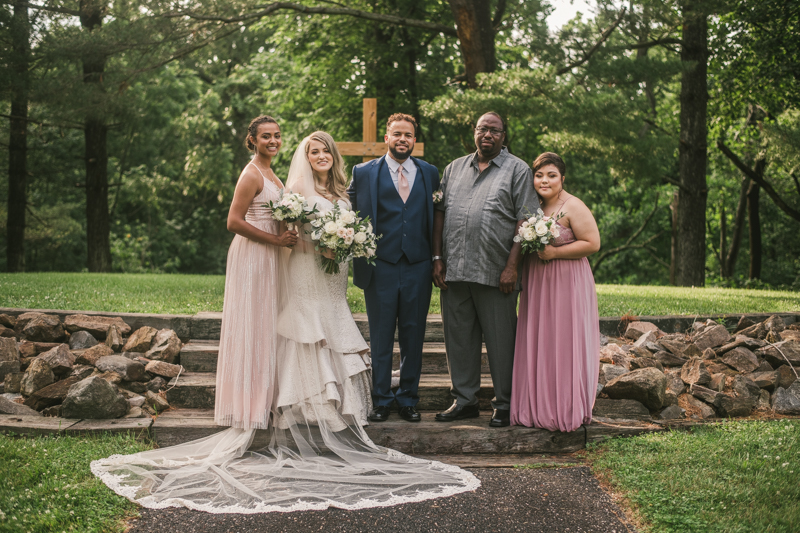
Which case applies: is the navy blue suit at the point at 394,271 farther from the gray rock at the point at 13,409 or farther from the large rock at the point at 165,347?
the gray rock at the point at 13,409

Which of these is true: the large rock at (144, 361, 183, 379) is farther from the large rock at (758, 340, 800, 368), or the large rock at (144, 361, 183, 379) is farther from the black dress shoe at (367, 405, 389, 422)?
the large rock at (758, 340, 800, 368)

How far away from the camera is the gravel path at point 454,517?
342cm

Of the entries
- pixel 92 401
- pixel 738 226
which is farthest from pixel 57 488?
pixel 738 226

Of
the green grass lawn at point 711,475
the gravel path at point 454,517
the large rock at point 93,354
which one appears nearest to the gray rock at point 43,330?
the large rock at point 93,354

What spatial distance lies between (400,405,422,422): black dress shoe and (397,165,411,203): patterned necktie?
5.30 ft

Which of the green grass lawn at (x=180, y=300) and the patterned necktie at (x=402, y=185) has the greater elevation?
the patterned necktie at (x=402, y=185)

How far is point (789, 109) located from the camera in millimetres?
13812

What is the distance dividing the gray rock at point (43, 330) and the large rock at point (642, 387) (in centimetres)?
508

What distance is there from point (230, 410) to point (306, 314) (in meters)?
0.88

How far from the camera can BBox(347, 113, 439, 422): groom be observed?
477 centimetres

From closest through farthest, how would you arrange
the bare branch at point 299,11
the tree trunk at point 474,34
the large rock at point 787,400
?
the large rock at point 787,400
the bare branch at point 299,11
the tree trunk at point 474,34

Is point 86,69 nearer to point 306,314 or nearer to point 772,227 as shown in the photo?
point 306,314

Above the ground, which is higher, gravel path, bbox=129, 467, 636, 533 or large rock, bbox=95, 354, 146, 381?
large rock, bbox=95, 354, 146, 381

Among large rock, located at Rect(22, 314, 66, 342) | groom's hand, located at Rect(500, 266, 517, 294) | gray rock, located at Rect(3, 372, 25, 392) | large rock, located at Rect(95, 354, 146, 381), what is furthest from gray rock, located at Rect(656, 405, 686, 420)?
large rock, located at Rect(22, 314, 66, 342)
